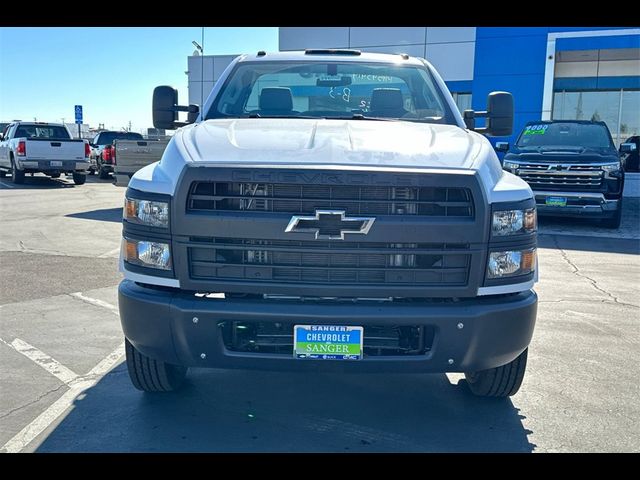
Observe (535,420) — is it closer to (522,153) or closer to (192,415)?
(192,415)

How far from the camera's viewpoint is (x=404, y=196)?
2.96 meters

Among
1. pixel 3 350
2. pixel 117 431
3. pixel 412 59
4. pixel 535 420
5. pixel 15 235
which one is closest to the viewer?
pixel 117 431

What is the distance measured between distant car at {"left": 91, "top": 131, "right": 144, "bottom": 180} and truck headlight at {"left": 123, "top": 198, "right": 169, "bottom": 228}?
19.4m

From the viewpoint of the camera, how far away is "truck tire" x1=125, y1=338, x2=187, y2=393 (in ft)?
11.4

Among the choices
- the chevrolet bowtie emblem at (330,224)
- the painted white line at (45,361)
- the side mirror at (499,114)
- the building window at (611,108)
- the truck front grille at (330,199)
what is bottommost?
the painted white line at (45,361)

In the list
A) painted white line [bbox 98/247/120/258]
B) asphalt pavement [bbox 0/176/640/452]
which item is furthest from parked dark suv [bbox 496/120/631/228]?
painted white line [bbox 98/247/120/258]

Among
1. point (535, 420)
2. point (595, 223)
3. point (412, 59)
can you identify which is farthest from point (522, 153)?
point (535, 420)

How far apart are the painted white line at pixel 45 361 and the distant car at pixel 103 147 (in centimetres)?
1756

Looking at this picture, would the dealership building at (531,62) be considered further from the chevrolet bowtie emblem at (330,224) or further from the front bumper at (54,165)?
the chevrolet bowtie emblem at (330,224)

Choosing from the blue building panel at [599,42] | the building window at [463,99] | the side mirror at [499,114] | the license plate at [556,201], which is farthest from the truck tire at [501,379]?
the building window at [463,99]

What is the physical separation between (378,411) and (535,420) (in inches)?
37.0

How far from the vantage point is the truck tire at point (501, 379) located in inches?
137

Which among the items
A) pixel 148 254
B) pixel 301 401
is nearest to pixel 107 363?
pixel 301 401
